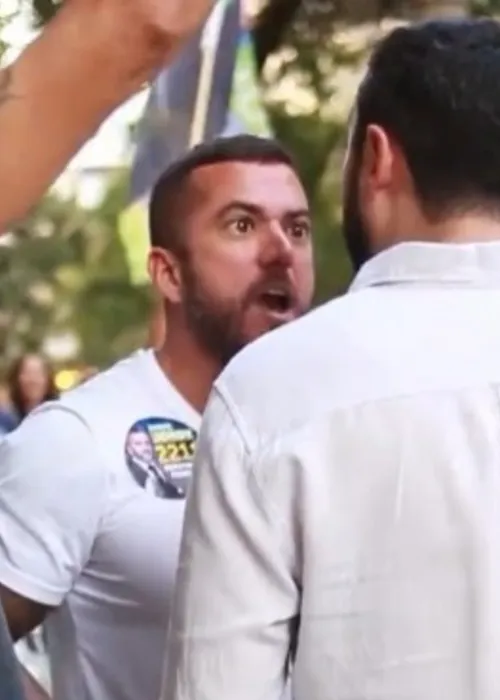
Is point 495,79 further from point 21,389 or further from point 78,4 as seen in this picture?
point 21,389

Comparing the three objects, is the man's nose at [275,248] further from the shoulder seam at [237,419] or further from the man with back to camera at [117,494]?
the shoulder seam at [237,419]

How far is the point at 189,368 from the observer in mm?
1714

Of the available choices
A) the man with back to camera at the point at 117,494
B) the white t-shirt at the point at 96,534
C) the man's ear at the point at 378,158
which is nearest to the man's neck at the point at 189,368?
the man with back to camera at the point at 117,494

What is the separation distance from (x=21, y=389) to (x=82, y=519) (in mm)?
1147

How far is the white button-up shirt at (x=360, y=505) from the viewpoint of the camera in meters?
0.98

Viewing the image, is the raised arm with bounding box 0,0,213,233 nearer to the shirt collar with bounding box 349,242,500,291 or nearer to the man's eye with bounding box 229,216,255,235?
the man's eye with bounding box 229,216,255,235

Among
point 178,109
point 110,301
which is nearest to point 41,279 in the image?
point 110,301

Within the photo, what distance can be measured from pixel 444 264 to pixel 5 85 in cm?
124

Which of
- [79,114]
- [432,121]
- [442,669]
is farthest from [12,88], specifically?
[442,669]

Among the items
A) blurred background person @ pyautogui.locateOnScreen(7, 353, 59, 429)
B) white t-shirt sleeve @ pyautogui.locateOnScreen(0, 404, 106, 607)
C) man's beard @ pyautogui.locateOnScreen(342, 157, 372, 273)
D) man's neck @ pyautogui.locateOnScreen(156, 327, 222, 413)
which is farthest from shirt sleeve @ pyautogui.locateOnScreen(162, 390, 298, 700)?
blurred background person @ pyautogui.locateOnScreen(7, 353, 59, 429)

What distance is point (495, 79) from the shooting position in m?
1.05

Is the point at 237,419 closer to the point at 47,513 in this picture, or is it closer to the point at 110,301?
the point at 47,513

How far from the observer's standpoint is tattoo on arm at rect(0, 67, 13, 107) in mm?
2125

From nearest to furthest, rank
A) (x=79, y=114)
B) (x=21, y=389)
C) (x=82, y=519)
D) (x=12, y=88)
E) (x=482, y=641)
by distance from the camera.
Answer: (x=482, y=641)
(x=82, y=519)
(x=12, y=88)
(x=79, y=114)
(x=21, y=389)
